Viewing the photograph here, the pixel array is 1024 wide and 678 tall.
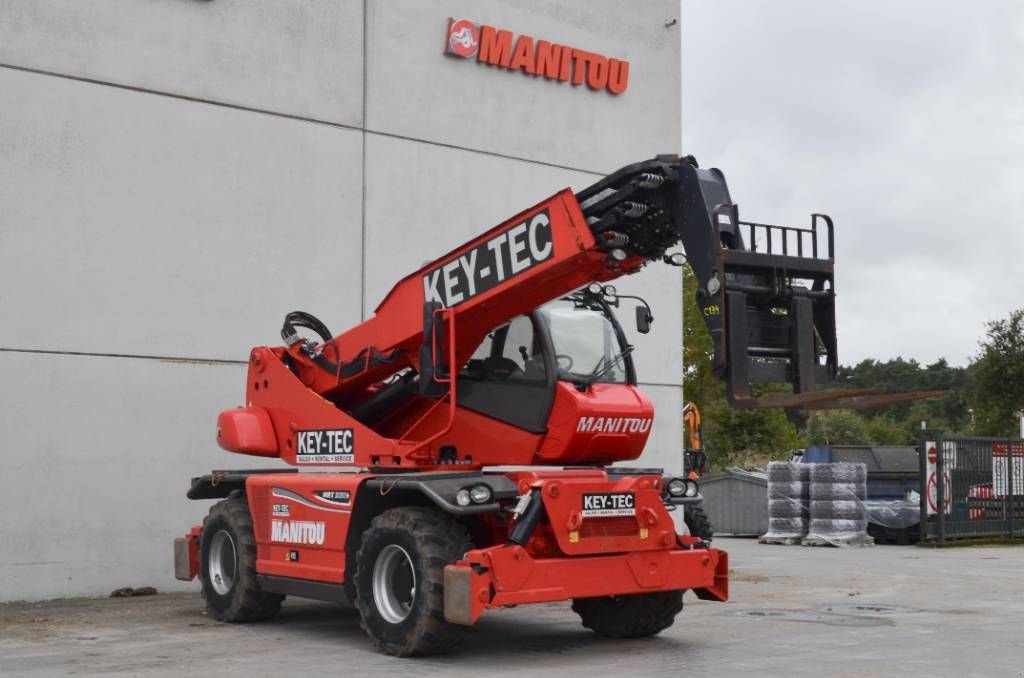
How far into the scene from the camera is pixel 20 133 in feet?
47.3

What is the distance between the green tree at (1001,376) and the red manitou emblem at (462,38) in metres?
32.3

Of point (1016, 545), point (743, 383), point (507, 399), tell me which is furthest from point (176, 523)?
point (1016, 545)

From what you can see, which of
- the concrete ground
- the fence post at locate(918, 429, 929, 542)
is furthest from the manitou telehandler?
the fence post at locate(918, 429, 929, 542)

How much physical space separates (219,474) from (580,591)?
4.72 meters

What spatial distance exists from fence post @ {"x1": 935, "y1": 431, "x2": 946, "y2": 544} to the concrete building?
1101 cm

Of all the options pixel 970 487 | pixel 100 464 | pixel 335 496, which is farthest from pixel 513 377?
pixel 970 487

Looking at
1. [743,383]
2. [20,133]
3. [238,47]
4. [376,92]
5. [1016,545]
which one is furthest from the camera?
[1016,545]

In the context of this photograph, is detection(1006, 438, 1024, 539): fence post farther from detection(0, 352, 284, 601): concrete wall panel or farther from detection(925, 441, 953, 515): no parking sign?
detection(0, 352, 284, 601): concrete wall panel

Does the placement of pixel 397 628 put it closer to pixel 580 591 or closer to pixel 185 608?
pixel 580 591

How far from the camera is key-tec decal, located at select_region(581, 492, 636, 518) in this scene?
1058cm

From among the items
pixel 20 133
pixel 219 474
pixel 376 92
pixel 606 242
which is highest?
pixel 376 92

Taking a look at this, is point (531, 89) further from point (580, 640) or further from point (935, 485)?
point (935, 485)

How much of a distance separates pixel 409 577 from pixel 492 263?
267 cm

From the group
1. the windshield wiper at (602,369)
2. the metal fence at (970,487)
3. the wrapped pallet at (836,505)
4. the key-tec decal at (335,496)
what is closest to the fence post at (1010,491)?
the metal fence at (970,487)
